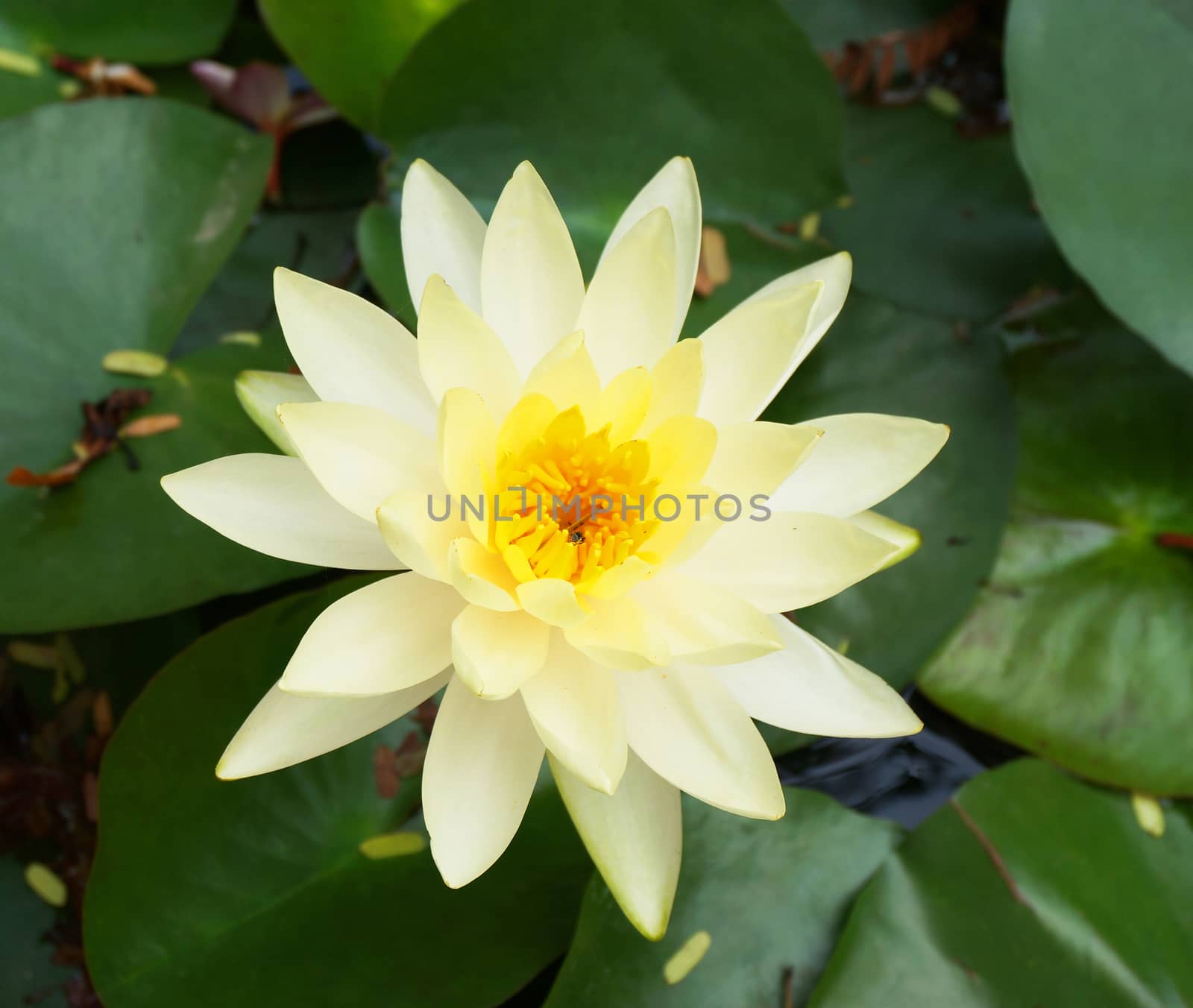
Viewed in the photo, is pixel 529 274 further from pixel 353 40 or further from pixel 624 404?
pixel 353 40

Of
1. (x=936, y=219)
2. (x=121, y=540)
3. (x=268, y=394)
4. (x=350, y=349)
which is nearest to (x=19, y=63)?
(x=121, y=540)

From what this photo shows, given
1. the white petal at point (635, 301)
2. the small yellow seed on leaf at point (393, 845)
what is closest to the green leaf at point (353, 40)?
the white petal at point (635, 301)

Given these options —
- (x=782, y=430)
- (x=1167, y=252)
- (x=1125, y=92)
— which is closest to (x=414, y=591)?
(x=782, y=430)

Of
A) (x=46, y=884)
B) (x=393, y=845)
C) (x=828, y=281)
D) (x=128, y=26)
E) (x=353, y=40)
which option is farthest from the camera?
(x=128, y=26)

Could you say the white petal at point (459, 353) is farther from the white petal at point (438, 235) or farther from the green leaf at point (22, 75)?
the green leaf at point (22, 75)

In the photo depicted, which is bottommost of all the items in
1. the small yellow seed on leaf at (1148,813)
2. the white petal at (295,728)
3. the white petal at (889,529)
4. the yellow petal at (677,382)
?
the small yellow seed on leaf at (1148,813)

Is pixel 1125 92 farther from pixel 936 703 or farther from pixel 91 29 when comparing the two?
pixel 91 29
